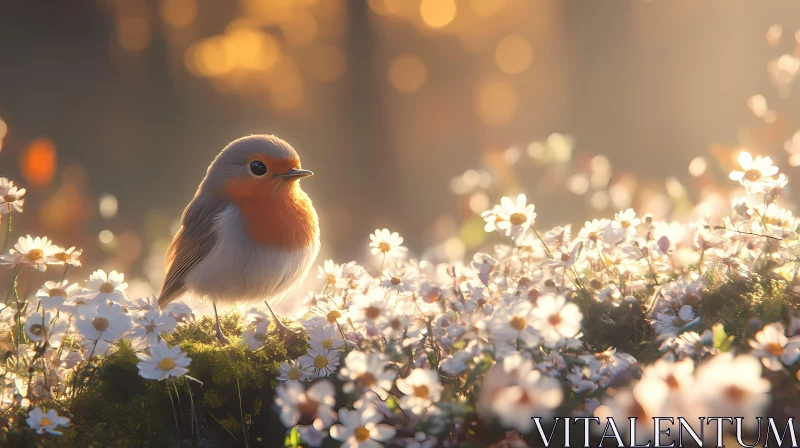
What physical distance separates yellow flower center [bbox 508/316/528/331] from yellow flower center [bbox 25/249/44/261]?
200 centimetres

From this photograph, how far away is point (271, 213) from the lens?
339 centimetres

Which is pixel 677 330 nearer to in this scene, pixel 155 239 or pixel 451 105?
pixel 155 239

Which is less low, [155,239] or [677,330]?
[155,239]

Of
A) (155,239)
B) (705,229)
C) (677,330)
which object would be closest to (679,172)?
(705,229)

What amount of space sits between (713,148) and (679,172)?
2248 mm

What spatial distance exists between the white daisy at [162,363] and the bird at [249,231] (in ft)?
3.70

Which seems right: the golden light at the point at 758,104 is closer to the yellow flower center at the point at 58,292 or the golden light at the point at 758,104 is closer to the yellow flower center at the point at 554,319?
the yellow flower center at the point at 554,319

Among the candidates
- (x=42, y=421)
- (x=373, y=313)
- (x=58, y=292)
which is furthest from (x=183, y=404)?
(x=373, y=313)

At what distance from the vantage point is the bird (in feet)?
11.0

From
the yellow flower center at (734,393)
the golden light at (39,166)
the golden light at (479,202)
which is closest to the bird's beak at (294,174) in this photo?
the golden light at (479,202)

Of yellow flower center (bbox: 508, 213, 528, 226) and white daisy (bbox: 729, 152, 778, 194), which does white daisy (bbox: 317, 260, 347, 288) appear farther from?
white daisy (bbox: 729, 152, 778, 194)

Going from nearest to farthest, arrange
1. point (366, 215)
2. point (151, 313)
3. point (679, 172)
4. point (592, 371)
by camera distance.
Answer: point (592, 371) < point (151, 313) < point (679, 172) < point (366, 215)

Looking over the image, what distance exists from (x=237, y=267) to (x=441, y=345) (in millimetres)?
1434

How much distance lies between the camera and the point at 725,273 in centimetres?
285
